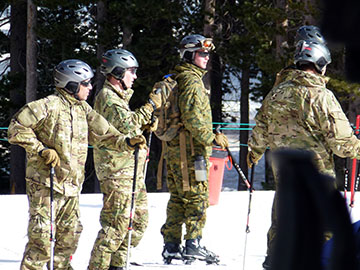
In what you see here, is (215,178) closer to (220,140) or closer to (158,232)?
(158,232)

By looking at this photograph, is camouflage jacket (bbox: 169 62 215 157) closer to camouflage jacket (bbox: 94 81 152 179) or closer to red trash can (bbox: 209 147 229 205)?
camouflage jacket (bbox: 94 81 152 179)

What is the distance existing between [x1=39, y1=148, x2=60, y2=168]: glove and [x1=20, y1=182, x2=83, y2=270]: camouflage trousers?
0.80ft

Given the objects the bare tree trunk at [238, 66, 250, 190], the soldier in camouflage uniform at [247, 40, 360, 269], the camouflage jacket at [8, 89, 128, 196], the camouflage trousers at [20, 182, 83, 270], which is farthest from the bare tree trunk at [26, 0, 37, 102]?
the soldier in camouflage uniform at [247, 40, 360, 269]

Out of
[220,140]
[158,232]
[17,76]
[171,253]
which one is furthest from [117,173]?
[17,76]

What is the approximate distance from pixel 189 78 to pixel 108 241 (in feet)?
5.81

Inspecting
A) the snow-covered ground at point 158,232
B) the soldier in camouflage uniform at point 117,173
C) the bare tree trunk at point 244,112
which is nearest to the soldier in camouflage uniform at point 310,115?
the soldier in camouflage uniform at point 117,173

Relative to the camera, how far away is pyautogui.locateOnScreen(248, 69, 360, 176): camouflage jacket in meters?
4.69

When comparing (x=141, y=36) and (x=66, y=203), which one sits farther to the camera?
(x=141, y=36)

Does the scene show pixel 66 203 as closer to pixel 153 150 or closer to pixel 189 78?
pixel 189 78

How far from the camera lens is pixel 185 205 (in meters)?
6.61

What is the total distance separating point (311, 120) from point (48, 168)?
6.25ft

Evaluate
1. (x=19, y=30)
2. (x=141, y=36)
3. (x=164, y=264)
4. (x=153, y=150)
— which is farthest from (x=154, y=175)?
(x=164, y=264)

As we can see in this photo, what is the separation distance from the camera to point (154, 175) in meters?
23.1

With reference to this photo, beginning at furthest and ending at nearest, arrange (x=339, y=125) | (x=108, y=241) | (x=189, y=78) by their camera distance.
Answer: (x=189, y=78) → (x=108, y=241) → (x=339, y=125)
